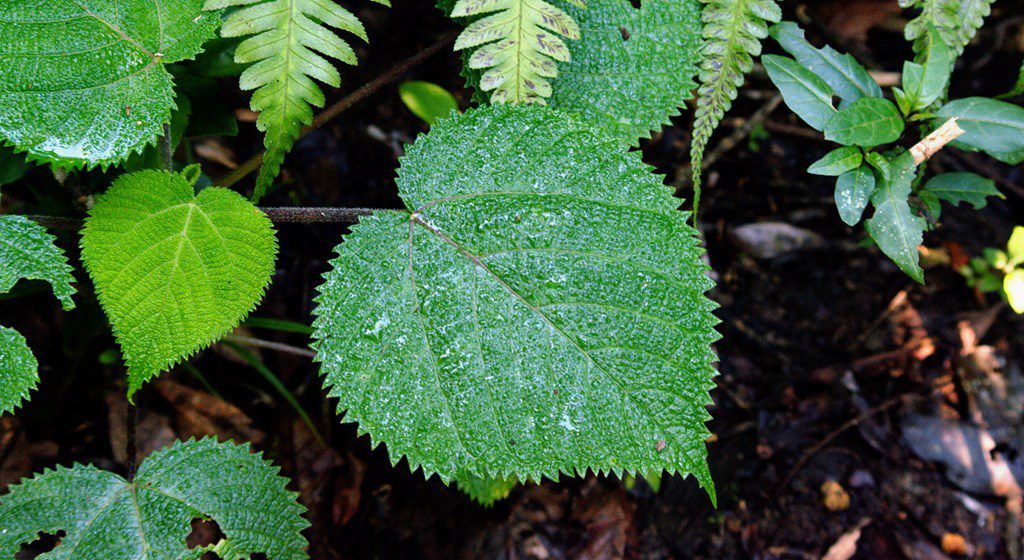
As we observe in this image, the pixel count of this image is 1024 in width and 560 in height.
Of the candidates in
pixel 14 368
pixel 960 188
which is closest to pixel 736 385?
pixel 960 188

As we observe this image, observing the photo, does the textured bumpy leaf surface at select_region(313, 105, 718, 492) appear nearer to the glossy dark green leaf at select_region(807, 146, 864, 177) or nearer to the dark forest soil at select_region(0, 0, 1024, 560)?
the glossy dark green leaf at select_region(807, 146, 864, 177)

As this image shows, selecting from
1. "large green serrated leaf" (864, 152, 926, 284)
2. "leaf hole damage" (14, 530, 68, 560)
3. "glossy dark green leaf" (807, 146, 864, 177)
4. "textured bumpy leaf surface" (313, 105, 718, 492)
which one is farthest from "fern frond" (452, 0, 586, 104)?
"leaf hole damage" (14, 530, 68, 560)

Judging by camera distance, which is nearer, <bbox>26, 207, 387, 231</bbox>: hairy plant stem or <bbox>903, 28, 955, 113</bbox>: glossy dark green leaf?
<bbox>26, 207, 387, 231</bbox>: hairy plant stem

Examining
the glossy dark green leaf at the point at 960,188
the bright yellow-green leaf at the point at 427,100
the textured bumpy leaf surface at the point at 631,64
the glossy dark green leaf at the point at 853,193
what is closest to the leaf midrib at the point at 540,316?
the textured bumpy leaf surface at the point at 631,64

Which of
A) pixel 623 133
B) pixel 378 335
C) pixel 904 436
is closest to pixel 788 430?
pixel 904 436

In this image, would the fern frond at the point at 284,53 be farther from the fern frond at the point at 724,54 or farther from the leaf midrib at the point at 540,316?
the fern frond at the point at 724,54
